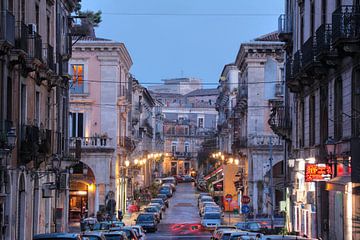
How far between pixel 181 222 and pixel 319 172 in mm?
41043

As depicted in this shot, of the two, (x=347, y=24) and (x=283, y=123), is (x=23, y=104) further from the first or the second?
(x=283, y=123)

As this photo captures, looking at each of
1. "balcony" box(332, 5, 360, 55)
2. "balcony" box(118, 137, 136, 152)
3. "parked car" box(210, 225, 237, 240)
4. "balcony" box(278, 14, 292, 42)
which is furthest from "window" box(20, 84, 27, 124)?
"balcony" box(118, 137, 136, 152)

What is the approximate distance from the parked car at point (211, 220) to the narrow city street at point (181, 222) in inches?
21.3

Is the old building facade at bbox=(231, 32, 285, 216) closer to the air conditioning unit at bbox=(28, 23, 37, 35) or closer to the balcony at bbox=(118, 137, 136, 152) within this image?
the balcony at bbox=(118, 137, 136, 152)

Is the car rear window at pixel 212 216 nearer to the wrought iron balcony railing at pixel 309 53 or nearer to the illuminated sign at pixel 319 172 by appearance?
the wrought iron balcony railing at pixel 309 53

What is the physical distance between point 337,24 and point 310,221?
12843 mm

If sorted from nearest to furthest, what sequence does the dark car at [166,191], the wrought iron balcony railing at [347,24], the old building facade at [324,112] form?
the wrought iron balcony railing at [347,24], the old building facade at [324,112], the dark car at [166,191]

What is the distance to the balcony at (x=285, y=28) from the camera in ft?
147

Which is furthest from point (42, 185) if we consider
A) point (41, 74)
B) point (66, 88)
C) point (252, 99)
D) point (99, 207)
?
point (252, 99)

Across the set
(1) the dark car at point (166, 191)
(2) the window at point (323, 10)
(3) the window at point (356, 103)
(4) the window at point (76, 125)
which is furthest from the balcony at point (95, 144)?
(3) the window at point (356, 103)

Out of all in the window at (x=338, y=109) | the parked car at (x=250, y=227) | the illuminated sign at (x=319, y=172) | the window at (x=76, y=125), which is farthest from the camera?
the window at (x=76, y=125)

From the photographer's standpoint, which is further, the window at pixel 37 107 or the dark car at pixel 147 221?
the dark car at pixel 147 221

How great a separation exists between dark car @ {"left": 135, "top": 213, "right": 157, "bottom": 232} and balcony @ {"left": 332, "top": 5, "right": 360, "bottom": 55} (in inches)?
1343

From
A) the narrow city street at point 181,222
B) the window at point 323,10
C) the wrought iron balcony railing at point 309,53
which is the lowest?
the narrow city street at point 181,222
